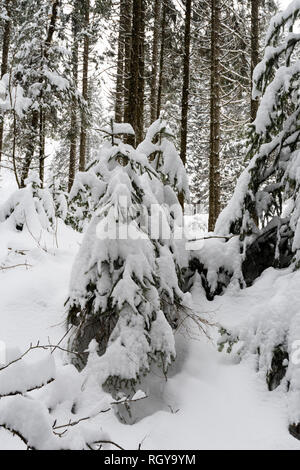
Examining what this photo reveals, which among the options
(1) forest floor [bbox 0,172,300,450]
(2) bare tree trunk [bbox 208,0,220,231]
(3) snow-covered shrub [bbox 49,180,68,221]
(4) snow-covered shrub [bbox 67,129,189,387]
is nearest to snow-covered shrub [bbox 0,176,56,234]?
(1) forest floor [bbox 0,172,300,450]

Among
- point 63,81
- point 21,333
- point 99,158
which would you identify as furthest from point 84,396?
point 63,81

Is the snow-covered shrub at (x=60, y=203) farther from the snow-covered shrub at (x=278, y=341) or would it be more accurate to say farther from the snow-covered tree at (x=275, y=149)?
the snow-covered shrub at (x=278, y=341)

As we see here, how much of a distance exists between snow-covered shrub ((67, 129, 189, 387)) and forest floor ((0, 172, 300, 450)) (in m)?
0.30

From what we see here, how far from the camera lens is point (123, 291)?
3.29m

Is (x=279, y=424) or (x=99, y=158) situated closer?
(x=279, y=424)

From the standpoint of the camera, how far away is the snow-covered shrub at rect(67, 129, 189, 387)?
3221 mm

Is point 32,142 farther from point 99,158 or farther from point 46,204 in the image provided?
point 99,158

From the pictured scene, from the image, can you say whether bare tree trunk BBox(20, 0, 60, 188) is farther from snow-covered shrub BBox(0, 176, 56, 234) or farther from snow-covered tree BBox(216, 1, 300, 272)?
snow-covered tree BBox(216, 1, 300, 272)

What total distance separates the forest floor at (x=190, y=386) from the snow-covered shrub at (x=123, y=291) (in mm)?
300

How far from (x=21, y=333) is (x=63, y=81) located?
7895 millimetres

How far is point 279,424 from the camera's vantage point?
2861mm

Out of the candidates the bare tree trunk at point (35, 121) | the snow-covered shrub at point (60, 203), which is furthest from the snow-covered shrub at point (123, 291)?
the bare tree trunk at point (35, 121)

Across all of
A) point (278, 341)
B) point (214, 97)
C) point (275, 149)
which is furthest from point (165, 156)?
point (214, 97)

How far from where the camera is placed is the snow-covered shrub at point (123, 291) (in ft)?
10.6
